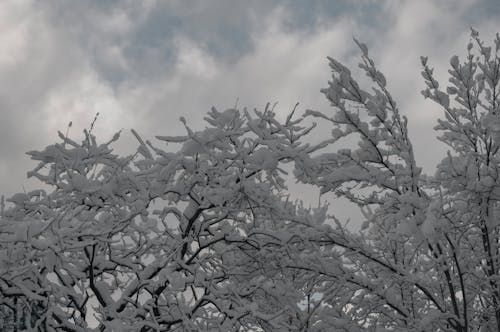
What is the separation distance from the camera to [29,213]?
515 centimetres

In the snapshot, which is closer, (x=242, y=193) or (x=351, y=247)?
(x=242, y=193)

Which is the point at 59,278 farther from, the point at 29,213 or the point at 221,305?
the point at 221,305

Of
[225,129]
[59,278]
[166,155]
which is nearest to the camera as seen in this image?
[166,155]

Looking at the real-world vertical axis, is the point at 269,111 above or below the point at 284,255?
above

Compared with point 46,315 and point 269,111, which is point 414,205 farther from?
point 46,315

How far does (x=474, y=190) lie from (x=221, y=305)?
8.44 ft

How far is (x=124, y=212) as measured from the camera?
5.29 meters

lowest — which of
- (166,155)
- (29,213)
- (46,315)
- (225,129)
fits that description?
(46,315)

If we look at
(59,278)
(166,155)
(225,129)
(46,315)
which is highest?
(225,129)

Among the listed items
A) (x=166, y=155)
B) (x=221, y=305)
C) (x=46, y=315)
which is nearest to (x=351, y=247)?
(x=221, y=305)

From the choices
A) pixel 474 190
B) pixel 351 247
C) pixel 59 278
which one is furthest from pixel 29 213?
pixel 474 190

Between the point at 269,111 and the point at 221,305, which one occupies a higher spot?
the point at 269,111

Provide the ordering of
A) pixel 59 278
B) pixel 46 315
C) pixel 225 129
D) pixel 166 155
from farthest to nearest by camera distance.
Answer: pixel 59 278, pixel 225 129, pixel 166 155, pixel 46 315

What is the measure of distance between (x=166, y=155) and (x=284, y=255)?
178cm
